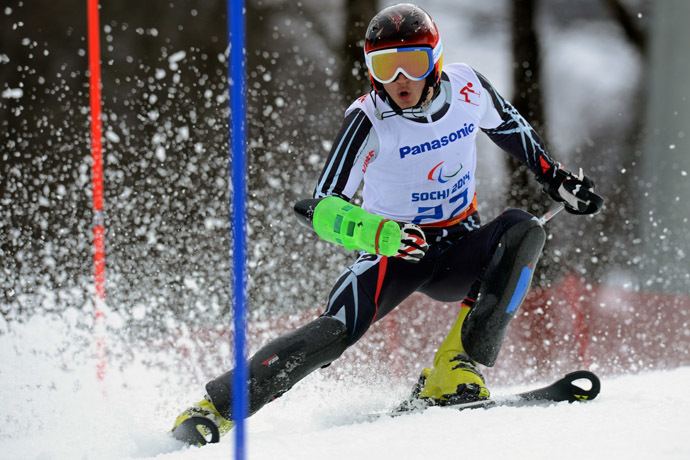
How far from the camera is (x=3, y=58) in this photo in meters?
6.81

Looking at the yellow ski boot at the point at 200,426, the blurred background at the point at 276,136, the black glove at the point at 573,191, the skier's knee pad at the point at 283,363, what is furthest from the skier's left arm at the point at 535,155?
the blurred background at the point at 276,136

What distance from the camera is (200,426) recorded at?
6.65ft

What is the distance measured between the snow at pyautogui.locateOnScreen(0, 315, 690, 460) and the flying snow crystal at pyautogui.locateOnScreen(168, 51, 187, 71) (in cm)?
420

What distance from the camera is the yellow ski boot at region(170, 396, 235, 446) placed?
2002 mm

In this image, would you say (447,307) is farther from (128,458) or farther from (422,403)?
(128,458)

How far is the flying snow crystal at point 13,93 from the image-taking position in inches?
265

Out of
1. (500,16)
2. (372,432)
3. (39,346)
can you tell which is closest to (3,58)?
(39,346)

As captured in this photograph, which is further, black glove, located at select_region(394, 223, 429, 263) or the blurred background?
the blurred background

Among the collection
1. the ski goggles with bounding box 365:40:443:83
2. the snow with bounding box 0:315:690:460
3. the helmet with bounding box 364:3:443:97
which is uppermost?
the helmet with bounding box 364:3:443:97

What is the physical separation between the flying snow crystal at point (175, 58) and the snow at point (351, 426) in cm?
420

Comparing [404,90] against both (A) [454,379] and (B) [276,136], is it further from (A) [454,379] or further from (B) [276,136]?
(B) [276,136]

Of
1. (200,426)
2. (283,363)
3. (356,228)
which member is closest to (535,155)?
(356,228)

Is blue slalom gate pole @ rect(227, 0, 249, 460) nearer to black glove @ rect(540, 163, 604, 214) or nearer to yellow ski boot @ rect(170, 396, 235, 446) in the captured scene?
yellow ski boot @ rect(170, 396, 235, 446)

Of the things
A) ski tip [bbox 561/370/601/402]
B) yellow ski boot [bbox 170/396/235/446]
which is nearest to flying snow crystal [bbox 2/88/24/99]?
yellow ski boot [bbox 170/396/235/446]
